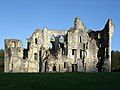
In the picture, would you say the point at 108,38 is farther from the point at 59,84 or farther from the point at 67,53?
the point at 59,84

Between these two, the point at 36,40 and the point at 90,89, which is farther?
the point at 36,40

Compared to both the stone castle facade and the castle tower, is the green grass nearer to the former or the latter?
the stone castle facade

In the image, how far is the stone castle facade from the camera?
65438mm

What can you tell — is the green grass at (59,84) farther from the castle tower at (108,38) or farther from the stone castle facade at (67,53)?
the castle tower at (108,38)

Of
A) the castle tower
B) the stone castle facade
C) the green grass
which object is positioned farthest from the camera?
the castle tower

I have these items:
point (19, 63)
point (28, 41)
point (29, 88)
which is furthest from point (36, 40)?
point (29, 88)

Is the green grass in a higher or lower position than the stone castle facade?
lower

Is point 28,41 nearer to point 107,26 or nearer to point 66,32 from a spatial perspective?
point 66,32

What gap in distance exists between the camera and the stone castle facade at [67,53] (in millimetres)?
65438

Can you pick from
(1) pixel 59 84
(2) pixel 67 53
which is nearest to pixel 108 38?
(2) pixel 67 53

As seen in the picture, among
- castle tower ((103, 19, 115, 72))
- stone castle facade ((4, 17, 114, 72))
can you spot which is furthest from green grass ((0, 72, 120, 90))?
castle tower ((103, 19, 115, 72))

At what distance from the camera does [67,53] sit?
217 feet

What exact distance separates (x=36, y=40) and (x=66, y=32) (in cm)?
687

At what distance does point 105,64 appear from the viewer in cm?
6569
